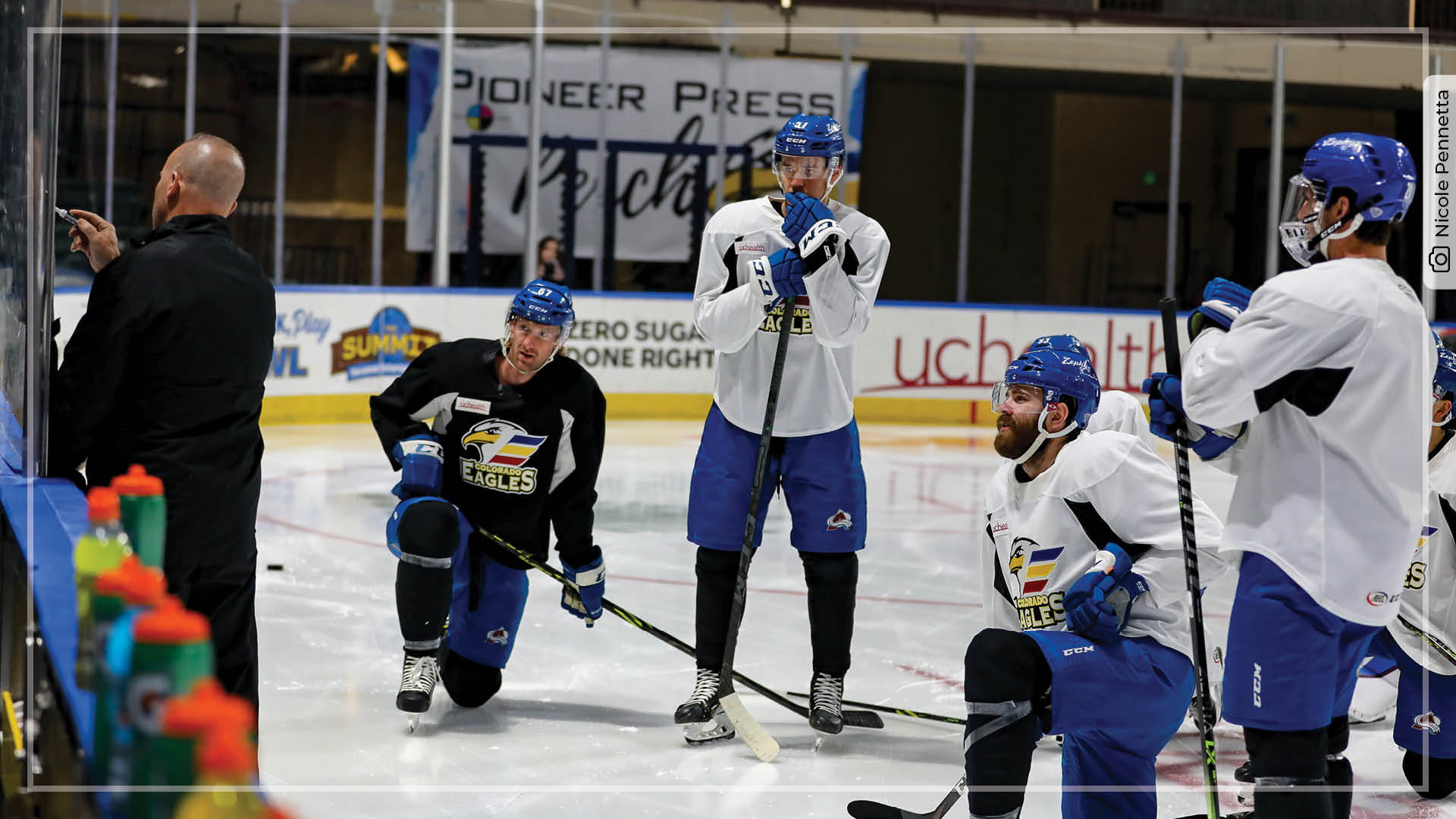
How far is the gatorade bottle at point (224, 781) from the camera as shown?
93cm

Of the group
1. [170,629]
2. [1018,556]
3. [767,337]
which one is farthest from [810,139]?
[170,629]

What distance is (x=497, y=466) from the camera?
3486 mm

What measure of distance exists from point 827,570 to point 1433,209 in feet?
5.39

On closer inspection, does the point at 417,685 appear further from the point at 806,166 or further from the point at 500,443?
the point at 806,166

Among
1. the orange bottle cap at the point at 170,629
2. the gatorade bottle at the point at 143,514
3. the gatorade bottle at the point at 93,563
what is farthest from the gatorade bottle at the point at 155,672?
the gatorade bottle at the point at 143,514

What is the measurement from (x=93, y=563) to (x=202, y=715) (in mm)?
509

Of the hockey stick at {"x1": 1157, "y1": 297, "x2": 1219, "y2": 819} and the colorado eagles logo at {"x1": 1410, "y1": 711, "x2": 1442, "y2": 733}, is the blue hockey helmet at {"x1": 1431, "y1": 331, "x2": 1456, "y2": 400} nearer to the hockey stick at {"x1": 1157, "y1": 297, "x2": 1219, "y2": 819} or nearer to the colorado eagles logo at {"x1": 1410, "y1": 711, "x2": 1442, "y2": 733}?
the colorado eagles logo at {"x1": 1410, "y1": 711, "x2": 1442, "y2": 733}

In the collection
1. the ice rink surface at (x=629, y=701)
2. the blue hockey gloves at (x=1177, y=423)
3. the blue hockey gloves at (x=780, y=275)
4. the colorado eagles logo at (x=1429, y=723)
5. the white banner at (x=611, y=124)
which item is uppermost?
the white banner at (x=611, y=124)

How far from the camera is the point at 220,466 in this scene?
236 cm

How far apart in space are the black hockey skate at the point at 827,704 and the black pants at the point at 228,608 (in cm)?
131

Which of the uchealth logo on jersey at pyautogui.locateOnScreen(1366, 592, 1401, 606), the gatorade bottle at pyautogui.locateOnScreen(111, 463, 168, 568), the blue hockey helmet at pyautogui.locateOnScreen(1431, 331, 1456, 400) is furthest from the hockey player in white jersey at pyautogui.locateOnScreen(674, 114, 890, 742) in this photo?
the gatorade bottle at pyautogui.locateOnScreen(111, 463, 168, 568)

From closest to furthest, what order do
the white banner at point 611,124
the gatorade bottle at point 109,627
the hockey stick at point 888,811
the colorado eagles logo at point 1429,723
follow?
the gatorade bottle at point 109,627 → the hockey stick at point 888,811 → the colorado eagles logo at point 1429,723 → the white banner at point 611,124

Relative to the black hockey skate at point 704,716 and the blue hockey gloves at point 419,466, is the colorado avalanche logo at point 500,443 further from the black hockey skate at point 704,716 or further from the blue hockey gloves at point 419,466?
the black hockey skate at point 704,716

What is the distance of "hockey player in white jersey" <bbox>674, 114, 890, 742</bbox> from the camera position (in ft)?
11.2
